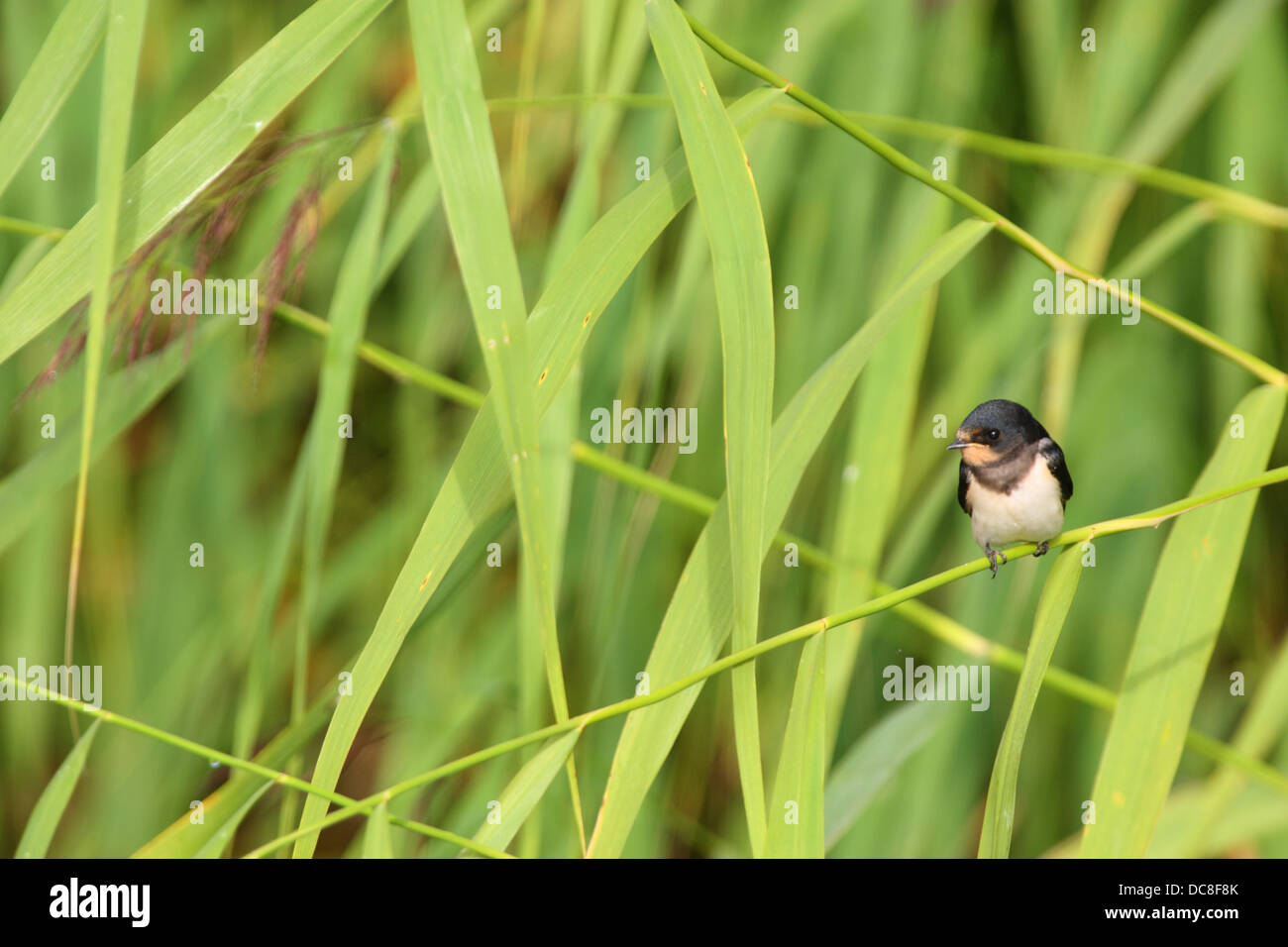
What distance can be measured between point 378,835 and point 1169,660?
732mm

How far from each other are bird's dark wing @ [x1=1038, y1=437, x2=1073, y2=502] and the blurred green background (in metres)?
0.15

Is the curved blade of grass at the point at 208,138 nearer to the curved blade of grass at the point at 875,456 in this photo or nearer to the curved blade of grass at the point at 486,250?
the curved blade of grass at the point at 486,250

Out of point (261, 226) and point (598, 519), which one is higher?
point (261, 226)

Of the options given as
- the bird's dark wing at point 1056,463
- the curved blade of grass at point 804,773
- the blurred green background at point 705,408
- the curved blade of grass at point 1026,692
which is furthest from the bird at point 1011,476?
the curved blade of grass at point 804,773

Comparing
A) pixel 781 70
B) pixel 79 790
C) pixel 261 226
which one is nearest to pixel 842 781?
pixel 781 70

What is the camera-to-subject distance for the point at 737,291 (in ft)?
2.69

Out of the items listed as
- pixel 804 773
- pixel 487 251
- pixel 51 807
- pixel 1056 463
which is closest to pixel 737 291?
pixel 487 251

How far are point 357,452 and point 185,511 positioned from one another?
1.07ft

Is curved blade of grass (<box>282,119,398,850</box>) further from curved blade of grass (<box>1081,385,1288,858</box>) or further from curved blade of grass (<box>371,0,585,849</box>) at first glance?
curved blade of grass (<box>1081,385,1288,858</box>)

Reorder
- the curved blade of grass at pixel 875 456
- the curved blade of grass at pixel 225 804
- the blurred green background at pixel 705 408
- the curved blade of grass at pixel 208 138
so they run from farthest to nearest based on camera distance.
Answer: the blurred green background at pixel 705 408
the curved blade of grass at pixel 875 456
the curved blade of grass at pixel 225 804
the curved blade of grass at pixel 208 138

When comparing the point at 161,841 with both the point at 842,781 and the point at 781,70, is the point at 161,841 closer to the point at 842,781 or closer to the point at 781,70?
the point at 842,781

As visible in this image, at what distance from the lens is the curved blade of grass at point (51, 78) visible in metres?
0.83

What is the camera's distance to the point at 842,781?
1406 millimetres

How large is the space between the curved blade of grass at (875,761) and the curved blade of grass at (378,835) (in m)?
0.65
